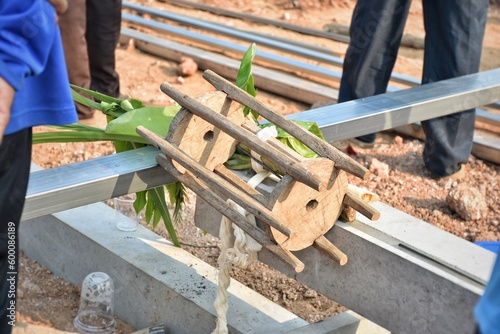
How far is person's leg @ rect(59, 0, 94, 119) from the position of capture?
4762 millimetres

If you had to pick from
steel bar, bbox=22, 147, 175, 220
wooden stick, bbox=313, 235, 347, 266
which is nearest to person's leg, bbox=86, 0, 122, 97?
steel bar, bbox=22, 147, 175, 220

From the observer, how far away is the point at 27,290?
132 inches

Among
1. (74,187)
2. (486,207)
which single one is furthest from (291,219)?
(486,207)

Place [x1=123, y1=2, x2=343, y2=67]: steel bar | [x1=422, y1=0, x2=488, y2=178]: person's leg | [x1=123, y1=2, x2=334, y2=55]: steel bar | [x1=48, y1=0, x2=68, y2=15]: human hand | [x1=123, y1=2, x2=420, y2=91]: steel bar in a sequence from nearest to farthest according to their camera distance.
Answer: [x1=48, y1=0, x2=68, y2=15]: human hand → [x1=422, y1=0, x2=488, y2=178]: person's leg → [x1=123, y1=2, x2=420, y2=91]: steel bar → [x1=123, y1=2, x2=343, y2=67]: steel bar → [x1=123, y1=2, x2=334, y2=55]: steel bar

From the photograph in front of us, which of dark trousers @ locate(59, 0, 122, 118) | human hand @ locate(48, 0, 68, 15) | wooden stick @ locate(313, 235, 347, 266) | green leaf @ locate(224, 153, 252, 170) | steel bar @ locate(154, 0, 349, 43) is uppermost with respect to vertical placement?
human hand @ locate(48, 0, 68, 15)

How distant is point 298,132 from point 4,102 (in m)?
1.04

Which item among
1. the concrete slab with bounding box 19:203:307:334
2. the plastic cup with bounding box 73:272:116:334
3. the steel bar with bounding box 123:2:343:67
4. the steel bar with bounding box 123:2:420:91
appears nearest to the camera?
the concrete slab with bounding box 19:203:307:334

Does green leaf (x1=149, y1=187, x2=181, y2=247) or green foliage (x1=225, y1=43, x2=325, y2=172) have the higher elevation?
green foliage (x1=225, y1=43, x2=325, y2=172)

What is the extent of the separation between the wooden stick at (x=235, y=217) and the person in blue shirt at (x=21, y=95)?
669mm

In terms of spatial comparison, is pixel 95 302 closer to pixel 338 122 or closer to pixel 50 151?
pixel 338 122

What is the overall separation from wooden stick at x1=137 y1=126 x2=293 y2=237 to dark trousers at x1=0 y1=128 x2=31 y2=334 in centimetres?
64

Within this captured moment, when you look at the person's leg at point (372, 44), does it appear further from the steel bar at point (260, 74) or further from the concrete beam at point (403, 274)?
the concrete beam at point (403, 274)

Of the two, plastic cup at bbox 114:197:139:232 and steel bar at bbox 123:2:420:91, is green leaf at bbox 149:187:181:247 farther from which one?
steel bar at bbox 123:2:420:91

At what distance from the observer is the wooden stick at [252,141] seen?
2338 mm
